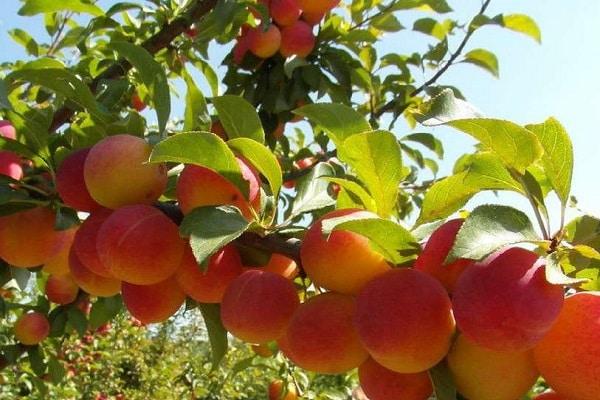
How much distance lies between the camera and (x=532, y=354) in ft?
1.76

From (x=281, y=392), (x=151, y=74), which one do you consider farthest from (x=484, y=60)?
(x=151, y=74)

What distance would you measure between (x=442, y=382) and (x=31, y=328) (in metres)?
1.67

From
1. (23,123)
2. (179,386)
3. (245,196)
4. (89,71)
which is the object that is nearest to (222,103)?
(245,196)

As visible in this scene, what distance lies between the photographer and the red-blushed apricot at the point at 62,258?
1158 mm

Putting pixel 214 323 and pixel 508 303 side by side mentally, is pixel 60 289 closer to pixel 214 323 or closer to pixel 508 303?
pixel 214 323

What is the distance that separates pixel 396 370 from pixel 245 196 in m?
0.28

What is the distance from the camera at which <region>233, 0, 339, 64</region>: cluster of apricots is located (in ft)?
6.45

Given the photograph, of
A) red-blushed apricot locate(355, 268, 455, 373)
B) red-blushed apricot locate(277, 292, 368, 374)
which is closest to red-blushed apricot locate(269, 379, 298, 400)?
red-blushed apricot locate(277, 292, 368, 374)

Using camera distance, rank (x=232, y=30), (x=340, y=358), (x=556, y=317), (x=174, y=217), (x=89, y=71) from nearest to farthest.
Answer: (x=556, y=317) → (x=340, y=358) → (x=174, y=217) → (x=89, y=71) → (x=232, y=30)

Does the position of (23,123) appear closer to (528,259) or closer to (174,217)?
(174,217)

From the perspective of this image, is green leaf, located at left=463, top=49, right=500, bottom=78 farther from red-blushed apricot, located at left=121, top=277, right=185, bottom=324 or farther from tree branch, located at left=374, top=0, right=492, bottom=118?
red-blushed apricot, located at left=121, top=277, right=185, bottom=324

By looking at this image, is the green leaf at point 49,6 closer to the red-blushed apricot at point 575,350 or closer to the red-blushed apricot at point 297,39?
the red-blushed apricot at point 297,39

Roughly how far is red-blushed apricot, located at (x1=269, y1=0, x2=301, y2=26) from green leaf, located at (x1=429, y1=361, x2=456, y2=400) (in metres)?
1.60

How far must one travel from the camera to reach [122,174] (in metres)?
0.76
